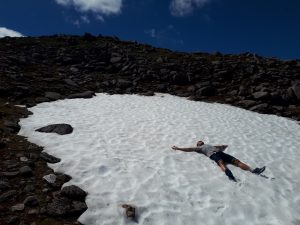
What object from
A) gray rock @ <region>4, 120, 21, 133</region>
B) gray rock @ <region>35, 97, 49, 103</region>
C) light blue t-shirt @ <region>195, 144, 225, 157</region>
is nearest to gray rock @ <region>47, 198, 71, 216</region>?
light blue t-shirt @ <region>195, 144, 225, 157</region>

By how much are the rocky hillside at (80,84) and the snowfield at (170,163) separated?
100 centimetres

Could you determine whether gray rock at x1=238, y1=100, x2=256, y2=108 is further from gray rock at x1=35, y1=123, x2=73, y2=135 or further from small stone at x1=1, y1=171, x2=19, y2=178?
small stone at x1=1, y1=171, x2=19, y2=178

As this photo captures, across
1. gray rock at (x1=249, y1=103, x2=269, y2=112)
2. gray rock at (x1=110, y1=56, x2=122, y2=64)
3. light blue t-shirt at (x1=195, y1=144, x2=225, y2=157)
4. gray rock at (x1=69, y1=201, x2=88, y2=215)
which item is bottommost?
gray rock at (x1=69, y1=201, x2=88, y2=215)

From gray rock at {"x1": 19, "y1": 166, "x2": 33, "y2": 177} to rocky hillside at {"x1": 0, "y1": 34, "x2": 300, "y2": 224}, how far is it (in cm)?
3

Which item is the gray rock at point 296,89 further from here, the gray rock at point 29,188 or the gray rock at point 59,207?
the gray rock at point 29,188

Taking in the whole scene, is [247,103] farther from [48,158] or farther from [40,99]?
[48,158]

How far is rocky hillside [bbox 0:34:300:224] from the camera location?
1060 centimetres

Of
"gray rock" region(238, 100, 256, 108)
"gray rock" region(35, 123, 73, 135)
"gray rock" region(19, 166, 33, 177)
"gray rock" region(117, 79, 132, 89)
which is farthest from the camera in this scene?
"gray rock" region(117, 79, 132, 89)

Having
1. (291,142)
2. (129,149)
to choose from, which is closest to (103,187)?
(129,149)

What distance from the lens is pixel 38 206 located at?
33.2 ft

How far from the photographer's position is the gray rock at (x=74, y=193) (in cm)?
1068

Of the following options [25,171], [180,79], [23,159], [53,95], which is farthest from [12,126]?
[180,79]

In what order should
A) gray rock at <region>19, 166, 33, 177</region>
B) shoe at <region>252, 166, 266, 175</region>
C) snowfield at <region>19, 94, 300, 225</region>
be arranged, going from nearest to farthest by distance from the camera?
1. snowfield at <region>19, 94, 300, 225</region>
2. gray rock at <region>19, 166, 33, 177</region>
3. shoe at <region>252, 166, 266, 175</region>

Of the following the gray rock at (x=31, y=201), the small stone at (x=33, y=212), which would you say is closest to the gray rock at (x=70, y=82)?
the gray rock at (x=31, y=201)
